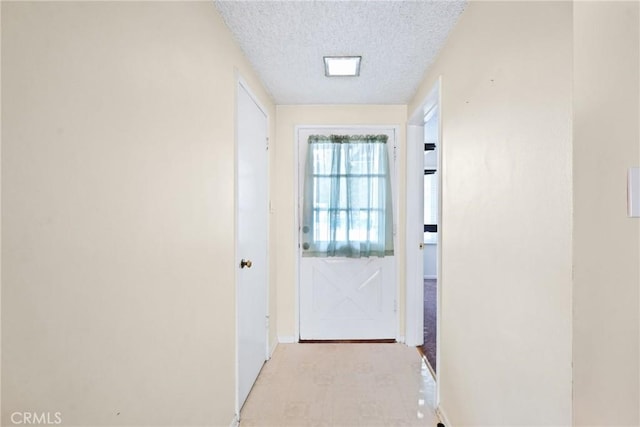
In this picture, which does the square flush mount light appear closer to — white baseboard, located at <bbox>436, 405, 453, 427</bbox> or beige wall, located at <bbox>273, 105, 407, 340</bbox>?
beige wall, located at <bbox>273, 105, 407, 340</bbox>

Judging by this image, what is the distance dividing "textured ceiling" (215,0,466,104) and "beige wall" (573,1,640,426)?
1.00 metres

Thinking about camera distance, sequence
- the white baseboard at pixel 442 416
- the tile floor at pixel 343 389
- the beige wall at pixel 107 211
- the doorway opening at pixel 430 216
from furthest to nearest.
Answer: the doorway opening at pixel 430 216 → the tile floor at pixel 343 389 → the white baseboard at pixel 442 416 → the beige wall at pixel 107 211

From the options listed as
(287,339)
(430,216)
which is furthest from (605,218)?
(430,216)

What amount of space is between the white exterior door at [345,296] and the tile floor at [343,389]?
0.18m

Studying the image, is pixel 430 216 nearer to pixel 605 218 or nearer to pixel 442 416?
pixel 442 416

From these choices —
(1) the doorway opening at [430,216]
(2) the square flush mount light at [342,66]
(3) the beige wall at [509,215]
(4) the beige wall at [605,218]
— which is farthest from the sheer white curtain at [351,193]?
(4) the beige wall at [605,218]

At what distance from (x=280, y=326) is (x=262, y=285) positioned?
798mm

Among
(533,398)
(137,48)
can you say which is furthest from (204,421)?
(137,48)

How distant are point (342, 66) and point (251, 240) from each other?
1.39 meters

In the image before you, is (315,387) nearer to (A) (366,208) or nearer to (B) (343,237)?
(B) (343,237)

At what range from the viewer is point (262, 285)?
2.66m

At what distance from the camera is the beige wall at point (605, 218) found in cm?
74

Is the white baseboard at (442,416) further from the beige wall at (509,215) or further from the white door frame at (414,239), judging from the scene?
the white door frame at (414,239)

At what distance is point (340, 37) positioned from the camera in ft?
6.25
